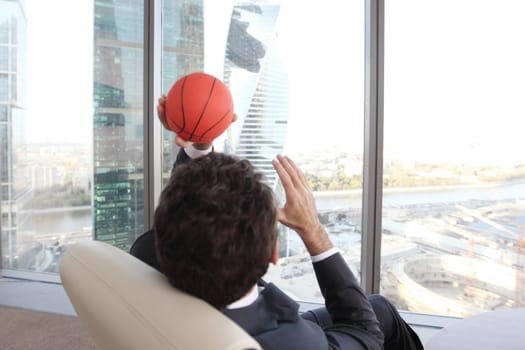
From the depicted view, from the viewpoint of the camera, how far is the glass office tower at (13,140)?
3168 millimetres

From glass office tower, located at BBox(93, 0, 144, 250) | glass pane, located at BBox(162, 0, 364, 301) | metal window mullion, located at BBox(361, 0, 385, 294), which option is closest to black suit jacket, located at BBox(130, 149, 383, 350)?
metal window mullion, located at BBox(361, 0, 385, 294)

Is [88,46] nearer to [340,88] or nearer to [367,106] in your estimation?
[340,88]

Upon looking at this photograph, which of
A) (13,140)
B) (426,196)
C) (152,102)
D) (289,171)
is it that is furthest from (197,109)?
(13,140)

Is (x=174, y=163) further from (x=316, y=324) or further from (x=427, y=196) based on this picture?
(x=427, y=196)

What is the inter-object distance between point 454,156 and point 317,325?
182 cm

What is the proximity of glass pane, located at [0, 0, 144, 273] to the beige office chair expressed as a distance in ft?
7.72

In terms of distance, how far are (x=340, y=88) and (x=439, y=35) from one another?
2.01 ft

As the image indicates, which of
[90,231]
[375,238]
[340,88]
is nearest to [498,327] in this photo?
[375,238]

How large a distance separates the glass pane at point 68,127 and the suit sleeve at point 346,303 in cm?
235

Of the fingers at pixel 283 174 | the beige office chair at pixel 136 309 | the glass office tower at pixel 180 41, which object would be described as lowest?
the beige office chair at pixel 136 309

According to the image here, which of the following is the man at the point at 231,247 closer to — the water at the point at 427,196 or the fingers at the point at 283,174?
the fingers at the point at 283,174

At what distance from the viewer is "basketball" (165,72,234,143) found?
56.4 inches

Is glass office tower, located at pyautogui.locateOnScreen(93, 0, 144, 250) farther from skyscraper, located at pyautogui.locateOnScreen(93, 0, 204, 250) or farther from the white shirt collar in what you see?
the white shirt collar

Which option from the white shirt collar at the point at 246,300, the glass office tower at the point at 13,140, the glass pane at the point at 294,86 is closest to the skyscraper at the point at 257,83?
the glass pane at the point at 294,86
